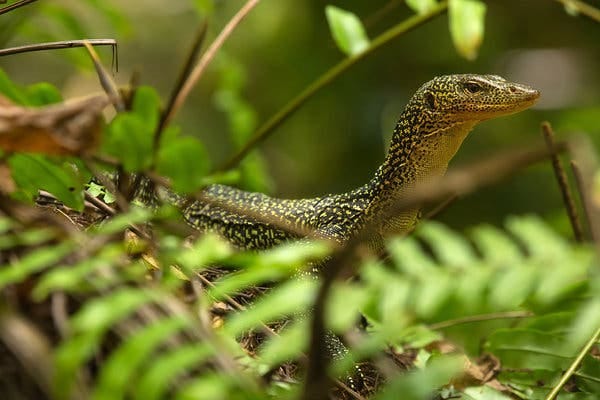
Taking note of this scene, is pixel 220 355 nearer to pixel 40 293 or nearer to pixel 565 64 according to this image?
pixel 40 293

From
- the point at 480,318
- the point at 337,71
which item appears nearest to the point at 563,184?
the point at 480,318

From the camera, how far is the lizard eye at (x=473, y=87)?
4.54 meters

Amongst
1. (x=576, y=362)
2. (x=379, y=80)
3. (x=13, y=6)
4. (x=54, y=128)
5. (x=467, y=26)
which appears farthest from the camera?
(x=379, y=80)

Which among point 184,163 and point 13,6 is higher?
point 13,6

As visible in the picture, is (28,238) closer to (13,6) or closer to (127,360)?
(127,360)

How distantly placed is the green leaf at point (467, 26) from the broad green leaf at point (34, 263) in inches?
72.3

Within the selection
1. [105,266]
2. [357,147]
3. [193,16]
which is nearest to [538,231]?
[105,266]

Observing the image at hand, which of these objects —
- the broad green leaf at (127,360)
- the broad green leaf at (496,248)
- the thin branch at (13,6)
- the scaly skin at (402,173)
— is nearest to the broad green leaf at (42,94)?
the thin branch at (13,6)

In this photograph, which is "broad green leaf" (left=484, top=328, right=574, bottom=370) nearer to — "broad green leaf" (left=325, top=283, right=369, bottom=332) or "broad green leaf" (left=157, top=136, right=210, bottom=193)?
"broad green leaf" (left=157, top=136, right=210, bottom=193)

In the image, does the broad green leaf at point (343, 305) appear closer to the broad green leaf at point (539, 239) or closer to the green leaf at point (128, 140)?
the broad green leaf at point (539, 239)

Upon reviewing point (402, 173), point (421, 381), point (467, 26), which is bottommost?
point (402, 173)

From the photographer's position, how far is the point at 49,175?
221 cm

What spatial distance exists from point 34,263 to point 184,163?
2.66ft

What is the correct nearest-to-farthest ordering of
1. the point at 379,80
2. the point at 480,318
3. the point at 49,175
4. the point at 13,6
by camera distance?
the point at 49,175
the point at 13,6
the point at 480,318
the point at 379,80
